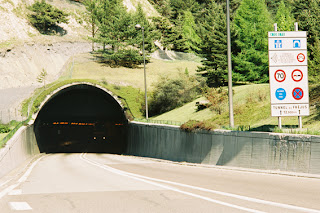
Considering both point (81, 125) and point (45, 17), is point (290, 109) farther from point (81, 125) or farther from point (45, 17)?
point (45, 17)

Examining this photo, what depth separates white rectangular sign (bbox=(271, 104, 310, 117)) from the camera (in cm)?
1773

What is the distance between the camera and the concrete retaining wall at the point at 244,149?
14805mm

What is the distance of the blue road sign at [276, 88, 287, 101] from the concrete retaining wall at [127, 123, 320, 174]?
6.80 feet

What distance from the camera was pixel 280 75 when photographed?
59.1 feet

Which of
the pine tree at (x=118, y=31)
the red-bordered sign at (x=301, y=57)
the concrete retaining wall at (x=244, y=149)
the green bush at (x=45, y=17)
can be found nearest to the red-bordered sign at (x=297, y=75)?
the red-bordered sign at (x=301, y=57)

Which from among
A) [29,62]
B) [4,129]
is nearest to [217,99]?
[4,129]

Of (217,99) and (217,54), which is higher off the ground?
(217,54)

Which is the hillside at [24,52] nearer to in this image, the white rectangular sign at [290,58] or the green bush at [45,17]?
the green bush at [45,17]

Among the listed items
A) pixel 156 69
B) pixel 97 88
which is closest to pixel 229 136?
Answer: pixel 97 88

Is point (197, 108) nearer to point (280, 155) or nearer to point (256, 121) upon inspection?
point (256, 121)

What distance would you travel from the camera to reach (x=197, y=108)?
46469mm

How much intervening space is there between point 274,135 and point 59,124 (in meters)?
67.3

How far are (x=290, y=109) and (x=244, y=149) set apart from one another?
2.70 meters

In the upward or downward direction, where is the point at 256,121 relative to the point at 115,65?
downward
